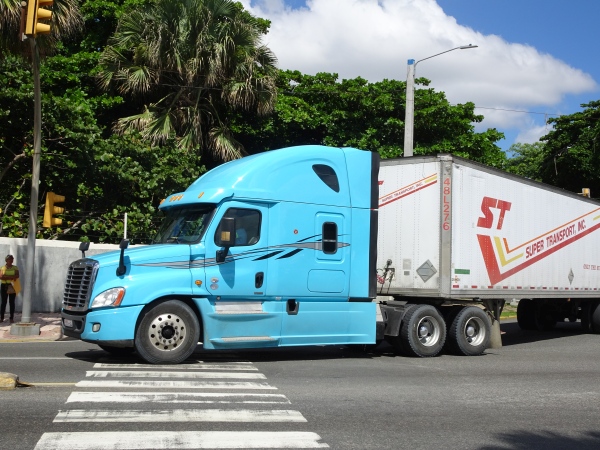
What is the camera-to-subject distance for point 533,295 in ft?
55.6

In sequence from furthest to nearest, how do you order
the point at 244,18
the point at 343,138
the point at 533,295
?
1. the point at 343,138
2. the point at 244,18
3. the point at 533,295

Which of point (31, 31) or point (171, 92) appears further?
point (171, 92)

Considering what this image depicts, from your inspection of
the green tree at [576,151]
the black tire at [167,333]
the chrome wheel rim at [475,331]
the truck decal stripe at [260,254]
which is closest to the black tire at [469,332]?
the chrome wheel rim at [475,331]

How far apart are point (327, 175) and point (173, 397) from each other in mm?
5507

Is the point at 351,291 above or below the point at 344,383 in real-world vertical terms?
above

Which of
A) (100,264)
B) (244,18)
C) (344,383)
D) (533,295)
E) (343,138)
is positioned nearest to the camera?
(344,383)

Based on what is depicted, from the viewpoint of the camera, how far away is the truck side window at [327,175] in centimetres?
1307

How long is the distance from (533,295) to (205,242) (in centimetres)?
813

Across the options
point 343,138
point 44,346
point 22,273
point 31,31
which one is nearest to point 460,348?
point 44,346

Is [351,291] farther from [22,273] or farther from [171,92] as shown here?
[171,92]

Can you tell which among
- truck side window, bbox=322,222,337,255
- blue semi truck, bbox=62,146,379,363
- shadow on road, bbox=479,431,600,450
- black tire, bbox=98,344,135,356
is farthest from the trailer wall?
shadow on road, bbox=479,431,600,450

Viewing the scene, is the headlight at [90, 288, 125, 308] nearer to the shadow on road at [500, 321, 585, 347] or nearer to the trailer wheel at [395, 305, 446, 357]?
the trailer wheel at [395, 305, 446, 357]

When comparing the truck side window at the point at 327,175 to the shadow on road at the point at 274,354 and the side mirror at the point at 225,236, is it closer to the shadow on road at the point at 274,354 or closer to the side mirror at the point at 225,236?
the side mirror at the point at 225,236

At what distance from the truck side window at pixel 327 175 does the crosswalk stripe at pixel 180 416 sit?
18.6 ft
